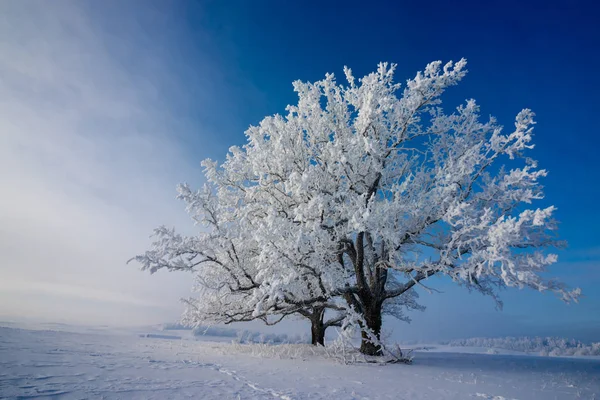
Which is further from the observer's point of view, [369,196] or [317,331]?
[317,331]

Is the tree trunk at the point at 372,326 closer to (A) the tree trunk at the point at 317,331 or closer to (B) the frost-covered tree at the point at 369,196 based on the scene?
(B) the frost-covered tree at the point at 369,196

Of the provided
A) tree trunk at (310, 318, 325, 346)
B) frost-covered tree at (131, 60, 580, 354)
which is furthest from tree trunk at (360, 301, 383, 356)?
tree trunk at (310, 318, 325, 346)

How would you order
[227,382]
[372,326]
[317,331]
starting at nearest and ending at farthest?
1. [227,382]
2. [372,326]
3. [317,331]

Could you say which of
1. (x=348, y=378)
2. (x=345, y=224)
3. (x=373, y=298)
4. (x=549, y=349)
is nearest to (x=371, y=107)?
(x=345, y=224)

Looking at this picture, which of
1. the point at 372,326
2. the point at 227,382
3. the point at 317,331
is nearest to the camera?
the point at 227,382

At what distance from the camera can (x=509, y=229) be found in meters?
8.42

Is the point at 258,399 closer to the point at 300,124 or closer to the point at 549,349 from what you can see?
the point at 300,124

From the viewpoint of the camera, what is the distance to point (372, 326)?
Answer: 480 inches

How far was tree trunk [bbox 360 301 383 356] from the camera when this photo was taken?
38.4 feet

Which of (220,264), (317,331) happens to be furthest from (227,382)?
(317,331)

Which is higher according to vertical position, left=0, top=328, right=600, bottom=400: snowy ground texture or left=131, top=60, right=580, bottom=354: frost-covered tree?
left=131, top=60, right=580, bottom=354: frost-covered tree

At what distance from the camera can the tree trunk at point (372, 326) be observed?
11.7 meters

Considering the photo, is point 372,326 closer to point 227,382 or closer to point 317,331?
point 317,331

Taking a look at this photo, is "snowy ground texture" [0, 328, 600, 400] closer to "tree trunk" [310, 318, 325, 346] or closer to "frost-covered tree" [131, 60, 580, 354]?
"frost-covered tree" [131, 60, 580, 354]
